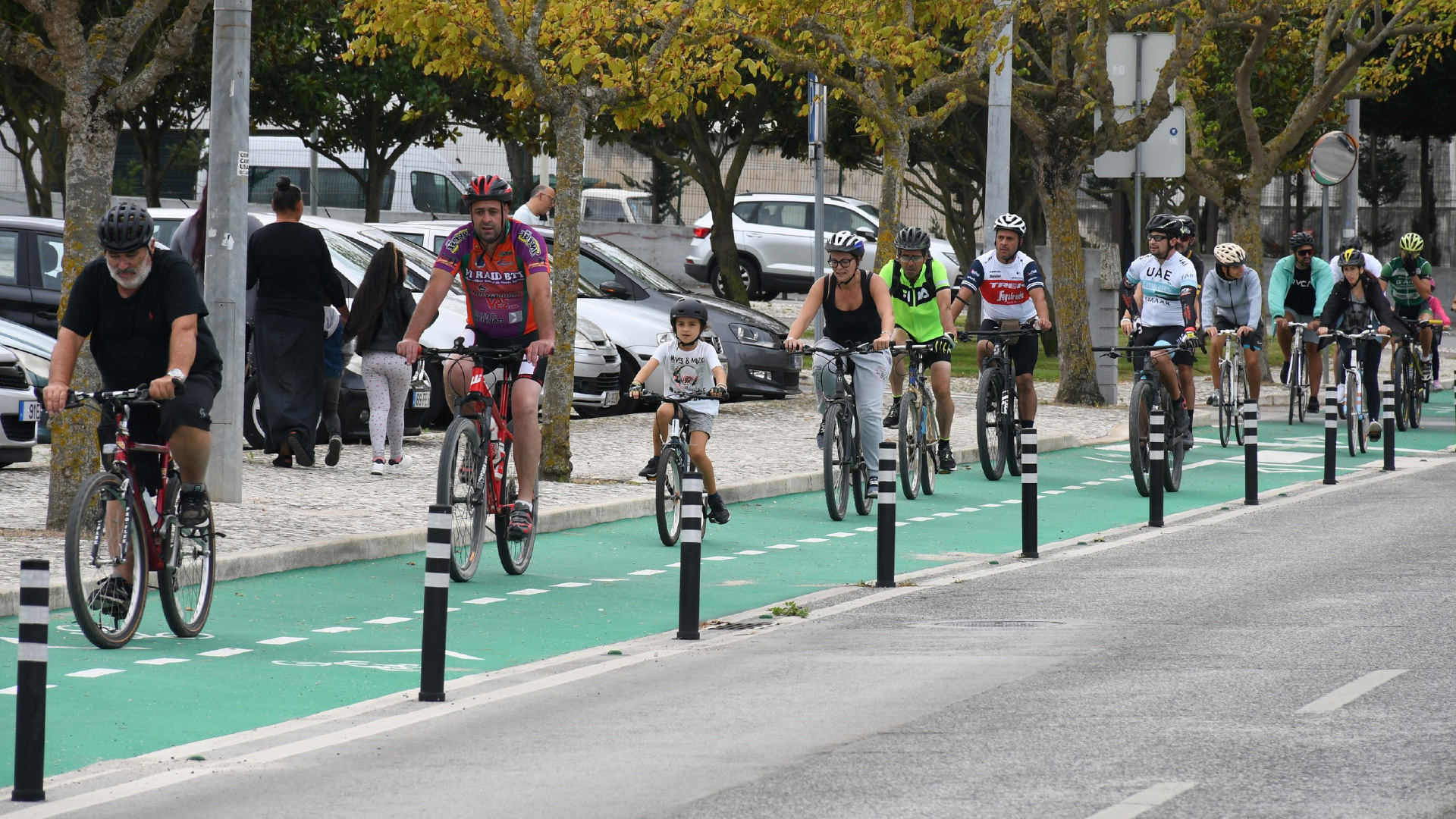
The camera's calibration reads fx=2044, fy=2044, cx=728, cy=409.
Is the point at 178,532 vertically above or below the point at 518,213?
below

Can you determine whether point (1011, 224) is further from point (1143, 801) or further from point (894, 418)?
point (1143, 801)

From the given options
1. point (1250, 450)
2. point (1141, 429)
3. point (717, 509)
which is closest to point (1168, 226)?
point (1141, 429)

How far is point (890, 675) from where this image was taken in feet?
25.7

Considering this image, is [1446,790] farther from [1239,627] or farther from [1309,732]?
[1239,627]

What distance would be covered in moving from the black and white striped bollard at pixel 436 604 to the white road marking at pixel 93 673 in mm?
1285

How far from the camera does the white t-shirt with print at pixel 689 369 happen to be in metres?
12.1

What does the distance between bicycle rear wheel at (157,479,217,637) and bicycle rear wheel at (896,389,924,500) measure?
21.3ft

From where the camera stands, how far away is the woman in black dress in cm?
1389

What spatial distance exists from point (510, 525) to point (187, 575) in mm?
2165

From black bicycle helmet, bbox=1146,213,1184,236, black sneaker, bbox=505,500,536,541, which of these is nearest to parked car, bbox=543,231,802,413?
black bicycle helmet, bbox=1146,213,1184,236

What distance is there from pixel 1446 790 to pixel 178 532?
504 cm

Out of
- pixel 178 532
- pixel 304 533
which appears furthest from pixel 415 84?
pixel 178 532

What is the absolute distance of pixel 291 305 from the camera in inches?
549

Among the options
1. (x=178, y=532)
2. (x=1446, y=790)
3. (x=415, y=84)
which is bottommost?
(x=1446, y=790)
